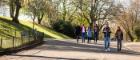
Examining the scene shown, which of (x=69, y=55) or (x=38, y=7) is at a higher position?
(x=38, y=7)

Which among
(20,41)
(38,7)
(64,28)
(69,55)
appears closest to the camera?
(69,55)

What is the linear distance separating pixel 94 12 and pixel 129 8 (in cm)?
774

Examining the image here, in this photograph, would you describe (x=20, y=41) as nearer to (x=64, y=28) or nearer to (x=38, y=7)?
(x=64, y=28)

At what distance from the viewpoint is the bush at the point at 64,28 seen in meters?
70.4

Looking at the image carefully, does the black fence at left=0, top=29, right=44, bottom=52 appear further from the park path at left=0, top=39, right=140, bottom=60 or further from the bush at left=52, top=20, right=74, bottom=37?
the bush at left=52, top=20, right=74, bottom=37

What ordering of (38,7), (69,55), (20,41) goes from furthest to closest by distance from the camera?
(38,7) → (20,41) → (69,55)

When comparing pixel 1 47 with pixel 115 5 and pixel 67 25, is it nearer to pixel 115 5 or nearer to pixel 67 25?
pixel 67 25

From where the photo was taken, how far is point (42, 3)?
73.5 metres

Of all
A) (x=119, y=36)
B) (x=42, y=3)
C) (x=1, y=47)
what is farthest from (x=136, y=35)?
(x=1, y=47)

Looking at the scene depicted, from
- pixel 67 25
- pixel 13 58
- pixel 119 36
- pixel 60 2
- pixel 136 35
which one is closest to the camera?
pixel 13 58

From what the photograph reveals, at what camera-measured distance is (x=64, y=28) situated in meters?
72.2

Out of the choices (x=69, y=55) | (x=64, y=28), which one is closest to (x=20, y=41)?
(x=69, y=55)

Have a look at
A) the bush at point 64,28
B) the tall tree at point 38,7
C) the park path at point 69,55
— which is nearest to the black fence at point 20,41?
the park path at point 69,55

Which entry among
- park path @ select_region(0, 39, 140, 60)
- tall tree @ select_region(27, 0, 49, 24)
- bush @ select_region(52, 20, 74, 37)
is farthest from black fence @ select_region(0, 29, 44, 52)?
tall tree @ select_region(27, 0, 49, 24)
